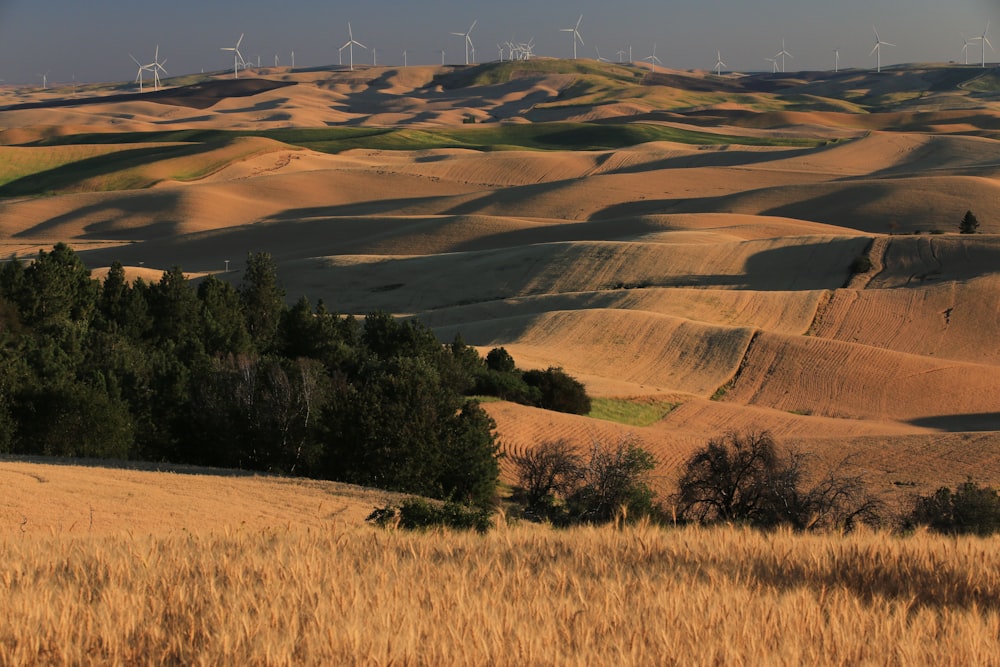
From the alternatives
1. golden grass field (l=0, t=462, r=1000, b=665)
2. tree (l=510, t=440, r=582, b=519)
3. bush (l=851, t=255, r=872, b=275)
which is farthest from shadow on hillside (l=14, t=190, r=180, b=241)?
golden grass field (l=0, t=462, r=1000, b=665)

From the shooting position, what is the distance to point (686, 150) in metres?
160

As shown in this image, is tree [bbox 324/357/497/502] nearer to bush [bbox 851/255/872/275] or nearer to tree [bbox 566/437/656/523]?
tree [bbox 566/437/656/523]

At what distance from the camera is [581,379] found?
46.9m

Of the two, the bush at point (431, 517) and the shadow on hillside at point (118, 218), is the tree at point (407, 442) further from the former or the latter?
the shadow on hillside at point (118, 218)

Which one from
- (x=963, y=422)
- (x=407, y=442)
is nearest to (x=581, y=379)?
(x=963, y=422)

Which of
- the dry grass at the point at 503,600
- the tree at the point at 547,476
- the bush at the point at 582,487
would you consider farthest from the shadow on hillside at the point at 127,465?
the dry grass at the point at 503,600

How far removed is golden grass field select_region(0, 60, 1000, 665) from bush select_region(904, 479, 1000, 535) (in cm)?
614

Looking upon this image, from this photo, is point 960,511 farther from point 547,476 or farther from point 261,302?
point 261,302

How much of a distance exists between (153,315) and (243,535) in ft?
130

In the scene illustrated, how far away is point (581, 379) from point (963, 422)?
48.1ft

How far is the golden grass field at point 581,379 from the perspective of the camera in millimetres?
6879

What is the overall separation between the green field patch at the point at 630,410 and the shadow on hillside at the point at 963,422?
9336 millimetres

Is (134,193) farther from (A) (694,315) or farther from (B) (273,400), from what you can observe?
(B) (273,400)

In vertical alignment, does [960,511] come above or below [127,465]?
below
